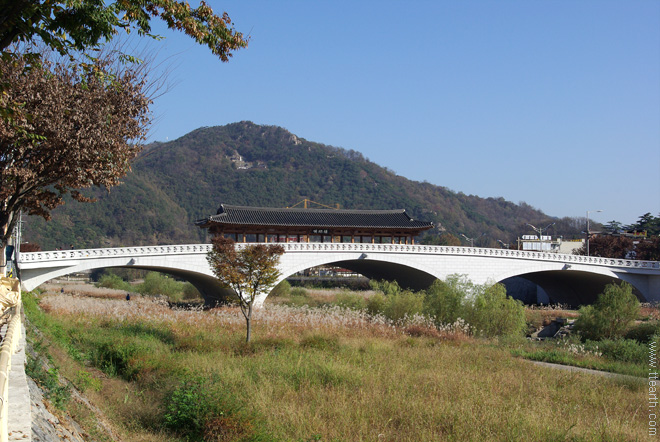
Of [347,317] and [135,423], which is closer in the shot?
[135,423]

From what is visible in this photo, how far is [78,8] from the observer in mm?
6801

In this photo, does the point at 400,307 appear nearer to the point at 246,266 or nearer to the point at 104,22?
the point at 246,266

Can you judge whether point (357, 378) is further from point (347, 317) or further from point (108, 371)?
point (347, 317)

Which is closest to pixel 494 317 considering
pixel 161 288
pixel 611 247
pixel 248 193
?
pixel 161 288

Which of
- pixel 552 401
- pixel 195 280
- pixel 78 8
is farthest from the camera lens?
pixel 195 280

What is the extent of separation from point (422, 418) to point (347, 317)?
46.1 ft

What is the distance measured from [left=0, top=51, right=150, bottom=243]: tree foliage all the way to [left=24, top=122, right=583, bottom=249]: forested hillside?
63.4 meters

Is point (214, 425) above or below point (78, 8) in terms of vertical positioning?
below

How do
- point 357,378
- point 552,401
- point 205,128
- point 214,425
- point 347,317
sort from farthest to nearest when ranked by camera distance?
point 205,128, point 347,317, point 357,378, point 552,401, point 214,425

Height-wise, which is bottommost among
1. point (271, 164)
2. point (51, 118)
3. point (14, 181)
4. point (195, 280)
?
point (195, 280)

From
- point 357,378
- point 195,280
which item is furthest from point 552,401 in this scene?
point 195,280

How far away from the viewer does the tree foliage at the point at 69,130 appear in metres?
11.2

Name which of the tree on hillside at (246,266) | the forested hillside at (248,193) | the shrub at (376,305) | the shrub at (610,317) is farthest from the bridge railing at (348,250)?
the forested hillside at (248,193)

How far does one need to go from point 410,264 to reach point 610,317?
17897 mm
